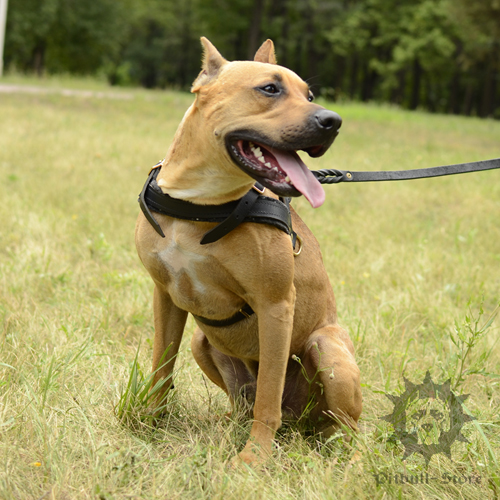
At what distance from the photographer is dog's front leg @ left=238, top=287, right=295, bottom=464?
92.0 inches

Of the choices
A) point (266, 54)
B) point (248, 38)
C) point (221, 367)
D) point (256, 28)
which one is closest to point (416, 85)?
point (248, 38)

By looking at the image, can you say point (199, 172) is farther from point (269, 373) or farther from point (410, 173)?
point (410, 173)

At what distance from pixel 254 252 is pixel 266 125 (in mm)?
524

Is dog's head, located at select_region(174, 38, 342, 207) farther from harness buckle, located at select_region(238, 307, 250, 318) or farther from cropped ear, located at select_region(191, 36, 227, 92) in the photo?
harness buckle, located at select_region(238, 307, 250, 318)

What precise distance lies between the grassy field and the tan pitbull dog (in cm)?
26

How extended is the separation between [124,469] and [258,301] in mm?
839

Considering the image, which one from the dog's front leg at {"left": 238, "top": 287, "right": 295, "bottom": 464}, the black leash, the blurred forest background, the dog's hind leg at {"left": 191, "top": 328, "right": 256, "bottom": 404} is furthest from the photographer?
the blurred forest background

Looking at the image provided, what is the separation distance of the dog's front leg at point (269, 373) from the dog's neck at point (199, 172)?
52cm

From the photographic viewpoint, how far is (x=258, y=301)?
2.34m

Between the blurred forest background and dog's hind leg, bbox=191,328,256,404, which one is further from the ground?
the blurred forest background

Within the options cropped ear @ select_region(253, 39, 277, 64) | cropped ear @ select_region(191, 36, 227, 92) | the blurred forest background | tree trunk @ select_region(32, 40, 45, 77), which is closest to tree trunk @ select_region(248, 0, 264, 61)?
the blurred forest background

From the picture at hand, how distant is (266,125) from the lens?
214cm

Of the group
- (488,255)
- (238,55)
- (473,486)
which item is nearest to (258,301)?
(473,486)

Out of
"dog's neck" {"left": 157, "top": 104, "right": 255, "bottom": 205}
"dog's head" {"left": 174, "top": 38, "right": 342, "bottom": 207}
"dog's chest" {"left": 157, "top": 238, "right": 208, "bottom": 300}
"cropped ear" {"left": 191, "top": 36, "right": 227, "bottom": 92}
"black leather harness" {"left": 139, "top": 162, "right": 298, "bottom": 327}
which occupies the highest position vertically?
"cropped ear" {"left": 191, "top": 36, "right": 227, "bottom": 92}
